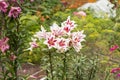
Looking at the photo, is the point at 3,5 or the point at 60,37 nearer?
the point at 60,37

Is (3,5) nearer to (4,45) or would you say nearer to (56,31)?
(4,45)

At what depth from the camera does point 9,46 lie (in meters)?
5.46

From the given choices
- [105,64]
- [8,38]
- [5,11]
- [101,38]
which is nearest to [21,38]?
[8,38]

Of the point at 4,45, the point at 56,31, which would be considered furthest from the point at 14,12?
the point at 56,31

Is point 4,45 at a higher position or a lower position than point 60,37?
lower

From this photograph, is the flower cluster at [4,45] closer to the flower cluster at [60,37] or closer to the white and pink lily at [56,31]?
the flower cluster at [60,37]

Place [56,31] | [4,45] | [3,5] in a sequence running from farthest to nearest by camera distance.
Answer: [4,45] < [3,5] < [56,31]

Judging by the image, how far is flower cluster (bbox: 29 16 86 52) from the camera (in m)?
4.56

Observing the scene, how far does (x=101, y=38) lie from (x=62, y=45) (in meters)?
3.52

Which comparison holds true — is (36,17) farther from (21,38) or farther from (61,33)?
(61,33)

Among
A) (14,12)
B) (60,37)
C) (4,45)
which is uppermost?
(14,12)

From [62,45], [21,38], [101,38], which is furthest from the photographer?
[101,38]

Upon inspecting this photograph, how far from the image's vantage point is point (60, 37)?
4.66 m

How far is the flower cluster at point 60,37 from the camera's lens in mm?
4562
